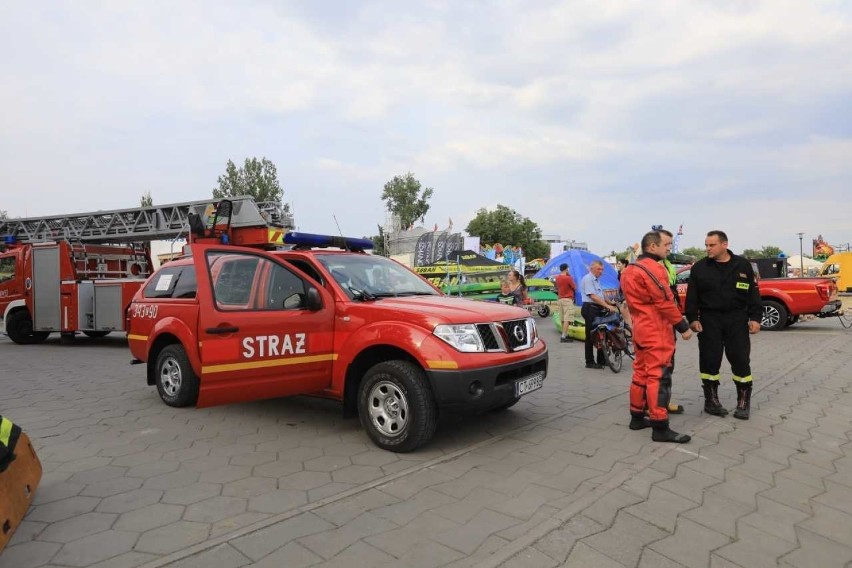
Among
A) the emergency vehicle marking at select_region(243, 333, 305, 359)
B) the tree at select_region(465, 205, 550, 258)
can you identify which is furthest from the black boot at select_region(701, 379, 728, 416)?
the tree at select_region(465, 205, 550, 258)

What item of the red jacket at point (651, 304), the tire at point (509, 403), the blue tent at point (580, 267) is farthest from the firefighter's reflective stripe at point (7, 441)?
the blue tent at point (580, 267)

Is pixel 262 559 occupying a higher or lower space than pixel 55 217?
lower

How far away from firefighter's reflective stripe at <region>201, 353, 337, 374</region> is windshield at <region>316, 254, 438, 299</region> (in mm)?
570

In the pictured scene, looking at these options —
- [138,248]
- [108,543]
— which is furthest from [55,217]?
[108,543]

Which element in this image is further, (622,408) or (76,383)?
(76,383)

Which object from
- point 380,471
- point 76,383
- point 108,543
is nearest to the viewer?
point 108,543

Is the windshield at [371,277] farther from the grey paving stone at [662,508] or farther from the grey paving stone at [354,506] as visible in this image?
the grey paving stone at [662,508]

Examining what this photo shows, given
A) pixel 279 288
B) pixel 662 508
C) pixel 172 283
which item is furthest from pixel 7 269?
Result: pixel 662 508

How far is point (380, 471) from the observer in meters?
3.80

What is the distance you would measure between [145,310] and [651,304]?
5415 mm

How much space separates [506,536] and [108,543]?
2.16 m

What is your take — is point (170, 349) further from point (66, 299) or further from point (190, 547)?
point (66, 299)

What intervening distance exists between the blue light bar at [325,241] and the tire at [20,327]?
10.6 metres

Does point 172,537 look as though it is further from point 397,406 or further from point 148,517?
point 397,406
